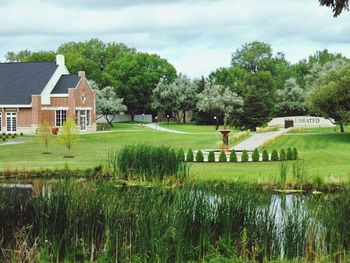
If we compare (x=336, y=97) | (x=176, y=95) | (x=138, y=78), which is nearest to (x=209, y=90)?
(x=176, y=95)

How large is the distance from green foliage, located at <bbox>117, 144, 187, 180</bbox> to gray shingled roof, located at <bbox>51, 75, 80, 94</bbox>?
36221 millimetres

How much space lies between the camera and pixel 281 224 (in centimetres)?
1061

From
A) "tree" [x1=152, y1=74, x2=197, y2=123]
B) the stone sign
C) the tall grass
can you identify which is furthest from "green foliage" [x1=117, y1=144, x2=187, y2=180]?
"tree" [x1=152, y1=74, x2=197, y2=123]

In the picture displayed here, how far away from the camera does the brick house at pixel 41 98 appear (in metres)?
55.0

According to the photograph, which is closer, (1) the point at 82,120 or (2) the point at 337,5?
(2) the point at 337,5

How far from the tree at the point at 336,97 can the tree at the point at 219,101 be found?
20129 millimetres

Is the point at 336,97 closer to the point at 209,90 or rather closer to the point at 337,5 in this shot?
the point at 209,90

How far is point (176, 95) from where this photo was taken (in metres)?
76.1

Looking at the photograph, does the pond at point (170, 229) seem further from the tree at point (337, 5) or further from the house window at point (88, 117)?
the house window at point (88, 117)

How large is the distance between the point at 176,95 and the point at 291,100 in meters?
14.5

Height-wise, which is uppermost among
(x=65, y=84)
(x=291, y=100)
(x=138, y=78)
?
(x=138, y=78)


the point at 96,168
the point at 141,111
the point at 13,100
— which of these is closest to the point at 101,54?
the point at 141,111

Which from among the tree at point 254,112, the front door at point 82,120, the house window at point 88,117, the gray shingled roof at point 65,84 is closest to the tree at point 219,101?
the tree at point 254,112

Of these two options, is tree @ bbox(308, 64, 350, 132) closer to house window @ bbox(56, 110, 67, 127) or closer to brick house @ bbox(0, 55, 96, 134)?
brick house @ bbox(0, 55, 96, 134)
